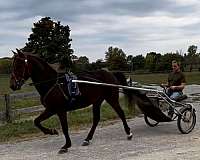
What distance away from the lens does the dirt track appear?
7930mm

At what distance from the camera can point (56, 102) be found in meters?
8.84

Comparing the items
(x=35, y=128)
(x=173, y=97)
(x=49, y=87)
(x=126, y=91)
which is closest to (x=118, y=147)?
(x=49, y=87)

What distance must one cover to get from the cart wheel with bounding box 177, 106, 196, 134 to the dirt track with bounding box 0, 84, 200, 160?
0.16 metres

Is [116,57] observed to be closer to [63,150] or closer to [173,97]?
[173,97]

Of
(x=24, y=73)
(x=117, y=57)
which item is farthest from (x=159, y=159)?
(x=117, y=57)

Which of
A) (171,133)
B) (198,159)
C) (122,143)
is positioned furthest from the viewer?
A: (171,133)

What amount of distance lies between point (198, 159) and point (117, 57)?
198 ft

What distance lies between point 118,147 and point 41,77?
215 cm

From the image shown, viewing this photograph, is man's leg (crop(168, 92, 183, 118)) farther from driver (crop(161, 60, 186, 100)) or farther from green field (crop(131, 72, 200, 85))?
green field (crop(131, 72, 200, 85))

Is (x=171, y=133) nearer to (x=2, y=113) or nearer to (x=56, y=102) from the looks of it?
(x=56, y=102)

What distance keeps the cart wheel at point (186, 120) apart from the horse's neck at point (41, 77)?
343 centimetres

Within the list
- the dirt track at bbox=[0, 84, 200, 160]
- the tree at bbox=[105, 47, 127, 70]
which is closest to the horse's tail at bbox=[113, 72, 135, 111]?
the dirt track at bbox=[0, 84, 200, 160]

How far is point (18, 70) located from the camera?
862cm

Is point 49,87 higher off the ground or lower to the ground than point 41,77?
lower
